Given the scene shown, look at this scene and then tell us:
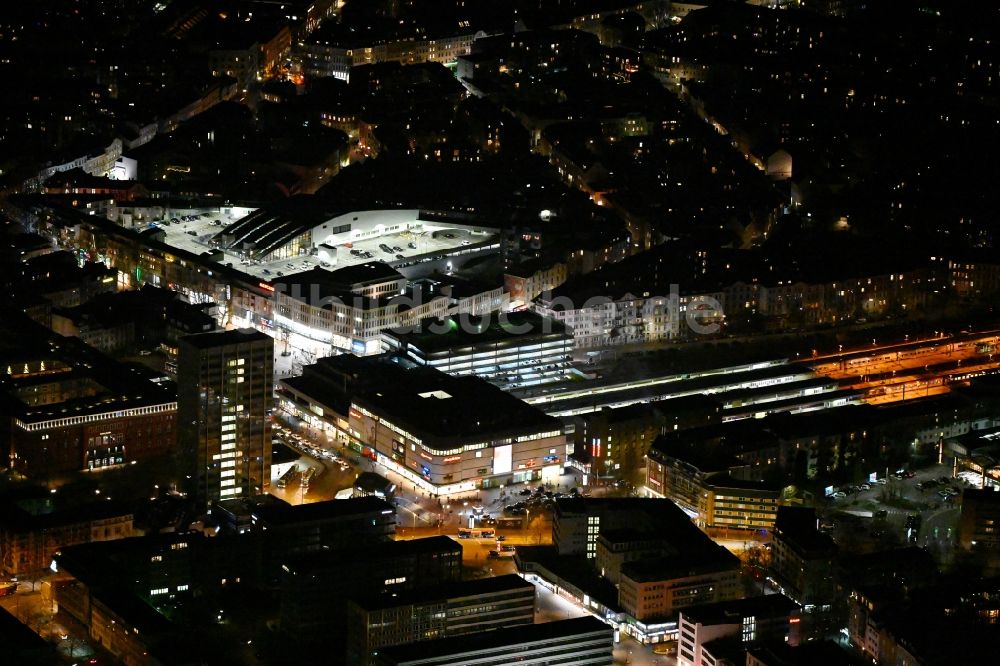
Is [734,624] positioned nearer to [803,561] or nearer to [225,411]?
[803,561]

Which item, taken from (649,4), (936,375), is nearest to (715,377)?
(936,375)

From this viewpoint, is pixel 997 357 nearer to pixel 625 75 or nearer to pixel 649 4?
pixel 625 75

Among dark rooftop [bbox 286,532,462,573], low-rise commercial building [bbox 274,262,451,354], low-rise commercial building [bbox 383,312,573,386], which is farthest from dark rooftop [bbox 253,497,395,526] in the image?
low-rise commercial building [bbox 274,262,451,354]

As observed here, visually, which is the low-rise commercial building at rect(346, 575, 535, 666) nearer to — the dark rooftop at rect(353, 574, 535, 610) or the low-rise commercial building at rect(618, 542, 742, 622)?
the dark rooftop at rect(353, 574, 535, 610)

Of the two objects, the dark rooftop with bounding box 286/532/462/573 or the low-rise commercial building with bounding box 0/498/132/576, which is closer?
the dark rooftop with bounding box 286/532/462/573

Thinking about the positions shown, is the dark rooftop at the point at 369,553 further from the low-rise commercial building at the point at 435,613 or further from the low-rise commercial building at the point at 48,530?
the low-rise commercial building at the point at 48,530

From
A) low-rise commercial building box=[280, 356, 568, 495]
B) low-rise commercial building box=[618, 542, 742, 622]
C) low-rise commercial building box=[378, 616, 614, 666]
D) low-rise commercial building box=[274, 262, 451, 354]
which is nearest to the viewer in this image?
low-rise commercial building box=[378, 616, 614, 666]

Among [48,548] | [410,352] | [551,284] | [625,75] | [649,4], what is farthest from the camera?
[649,4]

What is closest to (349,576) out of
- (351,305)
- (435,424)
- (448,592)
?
(448,592)
